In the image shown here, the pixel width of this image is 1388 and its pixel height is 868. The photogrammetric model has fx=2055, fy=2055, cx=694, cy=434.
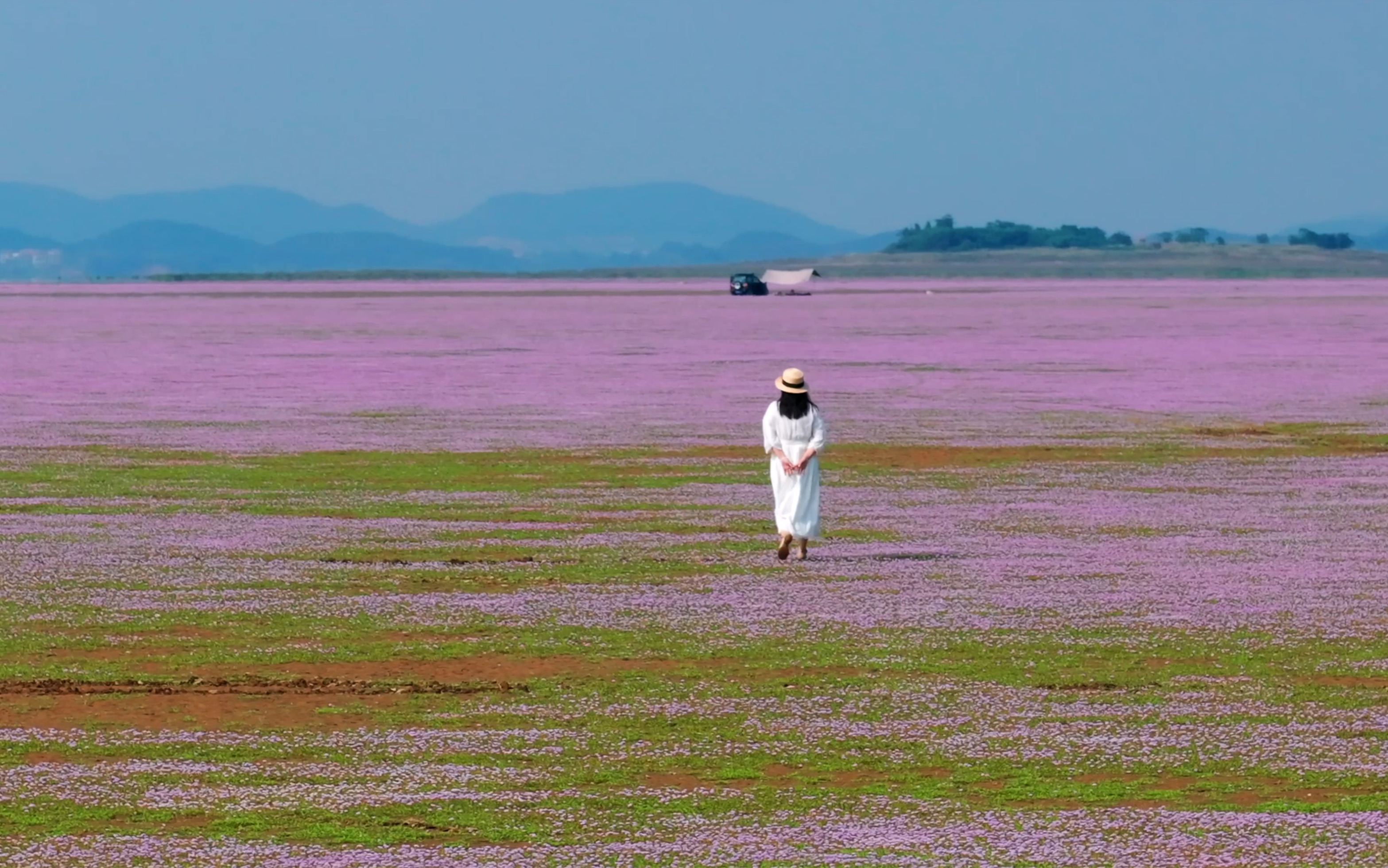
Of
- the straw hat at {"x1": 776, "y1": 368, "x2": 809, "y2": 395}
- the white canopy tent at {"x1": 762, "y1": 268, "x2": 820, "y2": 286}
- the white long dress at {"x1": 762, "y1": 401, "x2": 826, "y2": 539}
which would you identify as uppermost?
the straw hat at {"x1": 776, "y1": 368, "x2": 809, "y2": 395}

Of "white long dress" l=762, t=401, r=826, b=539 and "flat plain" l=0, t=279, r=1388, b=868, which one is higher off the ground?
"white long dress" l=762, t=401, r=826, b=539

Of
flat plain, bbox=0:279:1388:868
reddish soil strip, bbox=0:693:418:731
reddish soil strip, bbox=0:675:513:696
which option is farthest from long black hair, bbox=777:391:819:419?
reddish soil strip, bbox=0:693:418:731

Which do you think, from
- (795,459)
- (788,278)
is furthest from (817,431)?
(788,278)

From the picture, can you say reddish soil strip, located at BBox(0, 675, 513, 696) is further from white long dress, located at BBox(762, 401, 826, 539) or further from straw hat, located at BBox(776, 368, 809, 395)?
straw hat, located at BBox(776, 368, 809, 395)

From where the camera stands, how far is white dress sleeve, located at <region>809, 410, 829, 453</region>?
18.5 m

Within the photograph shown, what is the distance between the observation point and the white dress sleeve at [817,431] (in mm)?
18531

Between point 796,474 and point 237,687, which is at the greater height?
point 796,474

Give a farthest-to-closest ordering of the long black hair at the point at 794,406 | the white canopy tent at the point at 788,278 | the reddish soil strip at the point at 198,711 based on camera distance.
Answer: the white canopy tent at the point at 788,278 < the long black hair at the point at 794,406 < the reddish soil strip at the point at 198,711

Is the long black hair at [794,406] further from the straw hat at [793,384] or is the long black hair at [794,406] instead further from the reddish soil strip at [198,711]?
the reddish soil strip at [198,711]

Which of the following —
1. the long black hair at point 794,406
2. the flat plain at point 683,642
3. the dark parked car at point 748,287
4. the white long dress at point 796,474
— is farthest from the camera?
the dark parked car at point 748,287

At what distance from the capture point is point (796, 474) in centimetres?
1852

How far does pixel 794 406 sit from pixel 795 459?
0.49m

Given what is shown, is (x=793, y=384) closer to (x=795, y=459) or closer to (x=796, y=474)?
(x=795, y=459)

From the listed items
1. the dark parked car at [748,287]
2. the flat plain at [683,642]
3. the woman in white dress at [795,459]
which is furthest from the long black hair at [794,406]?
the dark parked car at [748,287]
